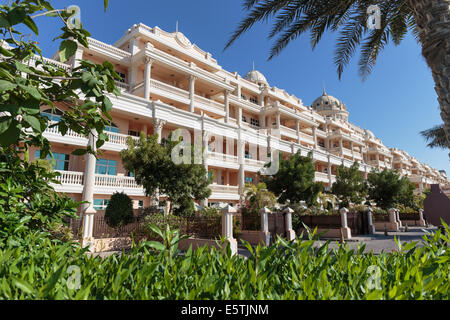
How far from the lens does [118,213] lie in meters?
14.6

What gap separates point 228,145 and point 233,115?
718 cm

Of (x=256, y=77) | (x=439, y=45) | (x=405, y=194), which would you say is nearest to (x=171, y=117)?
(x=439, y=45)

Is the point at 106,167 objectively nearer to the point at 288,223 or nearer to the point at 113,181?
the point at 113,181

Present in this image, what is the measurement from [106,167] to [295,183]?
14.1 m

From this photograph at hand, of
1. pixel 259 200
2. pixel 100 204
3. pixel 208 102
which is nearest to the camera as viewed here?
pixel 259 200

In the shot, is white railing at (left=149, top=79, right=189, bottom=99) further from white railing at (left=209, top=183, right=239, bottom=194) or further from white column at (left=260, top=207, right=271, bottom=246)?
white column at (left=260, top=207, right=271, bottom=246)

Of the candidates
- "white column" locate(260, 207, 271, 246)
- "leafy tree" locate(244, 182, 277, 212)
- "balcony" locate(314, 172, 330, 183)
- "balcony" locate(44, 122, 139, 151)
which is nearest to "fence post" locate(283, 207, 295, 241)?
"white column" locate(260, 207, 271, 246)

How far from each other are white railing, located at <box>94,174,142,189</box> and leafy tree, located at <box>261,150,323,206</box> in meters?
10.7

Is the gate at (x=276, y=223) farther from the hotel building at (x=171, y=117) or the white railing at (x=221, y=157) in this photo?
the white railing at (x=221, y=157)

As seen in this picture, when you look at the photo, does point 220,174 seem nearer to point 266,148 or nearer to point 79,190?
point 266,148

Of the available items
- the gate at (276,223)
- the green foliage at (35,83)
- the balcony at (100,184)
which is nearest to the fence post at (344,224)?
the gate at (276,223)

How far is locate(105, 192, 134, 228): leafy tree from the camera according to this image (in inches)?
574

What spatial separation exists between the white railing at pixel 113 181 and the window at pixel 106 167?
131 centimetres
